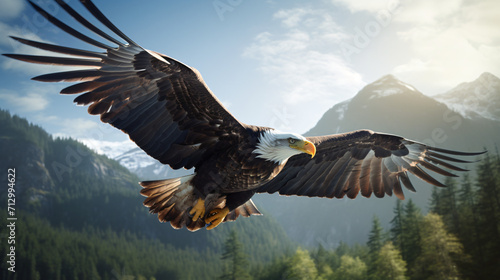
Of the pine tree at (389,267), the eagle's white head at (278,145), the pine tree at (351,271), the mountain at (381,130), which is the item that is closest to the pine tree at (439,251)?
A: the pine tree at (389,267)

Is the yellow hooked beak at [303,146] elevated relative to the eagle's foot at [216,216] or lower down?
elevated

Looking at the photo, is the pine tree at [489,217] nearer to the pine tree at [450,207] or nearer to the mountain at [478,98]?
the pine tree at [450,207]

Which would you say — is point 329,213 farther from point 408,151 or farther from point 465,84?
point 408,151

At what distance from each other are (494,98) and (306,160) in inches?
6397

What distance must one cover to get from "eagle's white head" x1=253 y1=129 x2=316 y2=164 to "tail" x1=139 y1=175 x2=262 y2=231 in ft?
4.19

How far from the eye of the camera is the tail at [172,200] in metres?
4.80

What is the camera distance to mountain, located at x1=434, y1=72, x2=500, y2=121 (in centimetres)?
13471

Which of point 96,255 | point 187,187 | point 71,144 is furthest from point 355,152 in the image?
point 71,144

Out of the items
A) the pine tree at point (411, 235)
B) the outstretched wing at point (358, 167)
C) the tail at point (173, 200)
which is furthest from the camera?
the pine tree at point (411, 235)

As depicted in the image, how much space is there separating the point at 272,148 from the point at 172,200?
1772 mm

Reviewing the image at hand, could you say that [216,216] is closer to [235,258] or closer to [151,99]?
[151,99]

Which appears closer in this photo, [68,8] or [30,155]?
[68,8]

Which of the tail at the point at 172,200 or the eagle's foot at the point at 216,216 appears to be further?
the tail at the point at 172,200

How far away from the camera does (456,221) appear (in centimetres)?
3334
